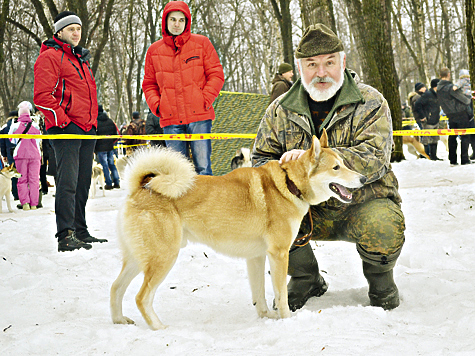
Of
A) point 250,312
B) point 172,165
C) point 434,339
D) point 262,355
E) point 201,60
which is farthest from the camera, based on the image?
point 201,60

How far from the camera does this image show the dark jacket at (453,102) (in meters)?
10.1

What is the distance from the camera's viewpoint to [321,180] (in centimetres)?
277

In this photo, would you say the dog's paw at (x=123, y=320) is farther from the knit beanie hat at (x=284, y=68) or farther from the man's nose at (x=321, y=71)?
the knit beanie hat at (x=284, y=68)

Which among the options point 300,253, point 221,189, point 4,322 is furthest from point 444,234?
point 4,322

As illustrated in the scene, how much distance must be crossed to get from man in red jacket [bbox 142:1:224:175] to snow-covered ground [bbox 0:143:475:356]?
152 cm

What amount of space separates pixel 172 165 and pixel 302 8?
29.4 ft

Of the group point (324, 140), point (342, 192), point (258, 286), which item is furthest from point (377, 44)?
point (258, 286)

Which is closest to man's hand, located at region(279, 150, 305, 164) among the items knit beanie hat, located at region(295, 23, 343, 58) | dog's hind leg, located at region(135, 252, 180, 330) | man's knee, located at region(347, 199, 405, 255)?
man's knee, located at region(347, 199, 405, 255)

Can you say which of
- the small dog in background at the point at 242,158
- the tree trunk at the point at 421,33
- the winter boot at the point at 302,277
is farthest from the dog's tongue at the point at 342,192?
the tree trunk at the point at 421,33

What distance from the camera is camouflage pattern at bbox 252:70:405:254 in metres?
2.88

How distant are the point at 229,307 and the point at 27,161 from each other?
6929mm

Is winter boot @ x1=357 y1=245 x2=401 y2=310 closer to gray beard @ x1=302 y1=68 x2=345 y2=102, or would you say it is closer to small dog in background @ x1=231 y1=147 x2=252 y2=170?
gray beard @ x1=302 y1=68 x2=345 y2=102

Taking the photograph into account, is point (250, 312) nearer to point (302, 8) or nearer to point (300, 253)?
point (300, 253)

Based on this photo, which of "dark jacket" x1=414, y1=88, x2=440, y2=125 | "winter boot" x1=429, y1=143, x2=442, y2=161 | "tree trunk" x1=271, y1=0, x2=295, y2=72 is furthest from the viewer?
"tree trunk" x1=271, y1=0, x2=295, y2=72
